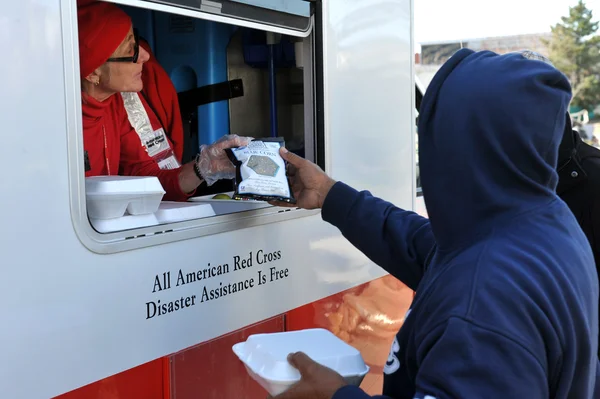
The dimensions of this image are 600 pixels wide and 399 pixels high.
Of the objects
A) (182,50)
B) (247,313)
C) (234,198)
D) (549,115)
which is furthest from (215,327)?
(182,50)

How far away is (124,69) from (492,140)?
1399mm

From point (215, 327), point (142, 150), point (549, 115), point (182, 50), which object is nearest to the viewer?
point (549, 115)

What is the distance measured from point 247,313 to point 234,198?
34cm

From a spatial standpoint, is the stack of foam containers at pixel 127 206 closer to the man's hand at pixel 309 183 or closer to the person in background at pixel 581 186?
the man's hand at pixel 309 183

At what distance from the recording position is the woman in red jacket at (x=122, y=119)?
218cm

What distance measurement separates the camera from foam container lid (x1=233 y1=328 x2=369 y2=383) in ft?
5.16

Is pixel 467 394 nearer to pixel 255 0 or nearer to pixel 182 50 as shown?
pixel 255 0

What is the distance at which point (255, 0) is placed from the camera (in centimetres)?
204

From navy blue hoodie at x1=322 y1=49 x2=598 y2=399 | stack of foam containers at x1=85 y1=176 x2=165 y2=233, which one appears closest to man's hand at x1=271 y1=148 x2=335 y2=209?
stack of foam containers at x1=85 y1=176 x2=165 y2=233

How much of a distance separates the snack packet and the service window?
84mm

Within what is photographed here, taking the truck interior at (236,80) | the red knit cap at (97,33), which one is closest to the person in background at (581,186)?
the truck interior at (236,80)

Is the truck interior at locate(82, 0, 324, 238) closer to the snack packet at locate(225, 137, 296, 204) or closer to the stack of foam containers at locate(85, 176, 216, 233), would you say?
the snack packet at locate(225, 137, 296, 204)

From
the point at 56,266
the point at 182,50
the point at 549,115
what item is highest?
the point at 182,50

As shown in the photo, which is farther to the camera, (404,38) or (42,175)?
(404,38)
